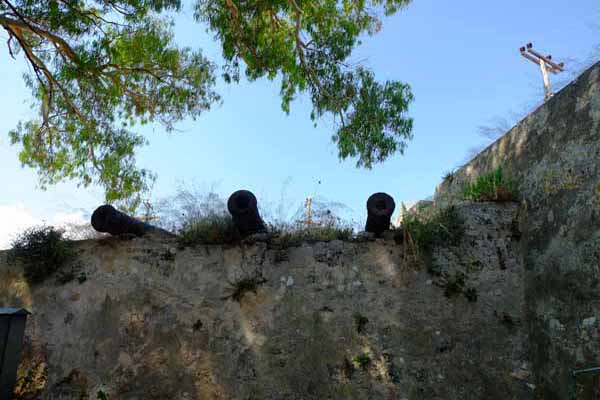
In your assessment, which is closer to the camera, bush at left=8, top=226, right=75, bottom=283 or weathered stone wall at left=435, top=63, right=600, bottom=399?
weathered stone wall at left=435, top=63, right=600, bottom=399

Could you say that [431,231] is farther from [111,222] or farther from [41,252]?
[41,252]

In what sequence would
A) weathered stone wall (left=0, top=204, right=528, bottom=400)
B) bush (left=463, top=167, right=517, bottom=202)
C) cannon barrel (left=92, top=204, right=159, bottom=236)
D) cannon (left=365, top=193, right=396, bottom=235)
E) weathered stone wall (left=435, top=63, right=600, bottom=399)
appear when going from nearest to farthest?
weathered stone wall (left=435, top=63, right=600, bottom=399) < weathered stone wall (left=0, top=204, right=528, bottom=400) < cannon (left=365, top=193, right=396, bottom=235) < cannon barrel (left=92, top=204, right=159, bottom=236) < bush (left=463, top=167, right=517, bottom=202)

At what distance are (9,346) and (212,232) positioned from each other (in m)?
2.31

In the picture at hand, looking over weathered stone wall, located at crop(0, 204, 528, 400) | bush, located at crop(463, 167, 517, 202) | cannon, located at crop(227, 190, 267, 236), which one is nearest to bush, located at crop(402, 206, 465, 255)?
weathered stone wall, located at crop(0, 204, 528, 400)

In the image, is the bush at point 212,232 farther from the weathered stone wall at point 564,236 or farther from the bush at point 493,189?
the weathered stone wall at point 564,236

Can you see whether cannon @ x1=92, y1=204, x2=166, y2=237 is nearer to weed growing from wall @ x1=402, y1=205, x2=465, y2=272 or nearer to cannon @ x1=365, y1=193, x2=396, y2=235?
cannon @ x1=365, y1=193, x2=396, y2=235

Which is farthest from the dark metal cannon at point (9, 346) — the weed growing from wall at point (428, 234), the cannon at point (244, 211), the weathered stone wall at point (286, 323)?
the weed growing from wall at point (428, 234)

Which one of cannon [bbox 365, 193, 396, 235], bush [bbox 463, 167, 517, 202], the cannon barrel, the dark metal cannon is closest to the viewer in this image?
the dark metal cannon

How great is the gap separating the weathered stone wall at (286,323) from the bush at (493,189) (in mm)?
146

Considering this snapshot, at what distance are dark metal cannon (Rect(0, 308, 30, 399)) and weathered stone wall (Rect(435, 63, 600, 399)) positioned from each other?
506 centimetres

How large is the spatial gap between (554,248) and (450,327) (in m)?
1.37

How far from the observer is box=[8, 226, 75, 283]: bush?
550 cm

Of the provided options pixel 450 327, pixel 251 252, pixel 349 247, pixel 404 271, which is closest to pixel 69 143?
pixel 251 252

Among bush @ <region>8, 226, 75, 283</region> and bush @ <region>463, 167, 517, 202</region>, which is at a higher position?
bush @ <region>463, 167, 517, 202</region>
